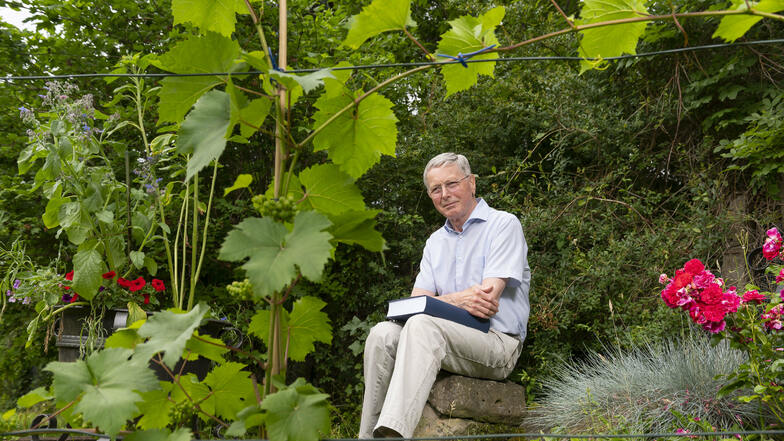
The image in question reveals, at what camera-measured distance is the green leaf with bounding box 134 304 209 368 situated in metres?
0.62

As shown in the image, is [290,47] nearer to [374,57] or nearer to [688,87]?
[374,57]

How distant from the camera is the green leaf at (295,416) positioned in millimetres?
644

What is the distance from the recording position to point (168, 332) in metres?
0.67

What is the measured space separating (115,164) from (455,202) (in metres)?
2.14

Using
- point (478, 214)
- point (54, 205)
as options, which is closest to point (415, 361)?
point (478, 214)

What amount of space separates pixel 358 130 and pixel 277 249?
0.81 ft

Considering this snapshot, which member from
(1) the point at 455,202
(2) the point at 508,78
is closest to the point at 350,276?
(1) the point at 455,202

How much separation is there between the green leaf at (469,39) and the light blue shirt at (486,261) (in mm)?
1617

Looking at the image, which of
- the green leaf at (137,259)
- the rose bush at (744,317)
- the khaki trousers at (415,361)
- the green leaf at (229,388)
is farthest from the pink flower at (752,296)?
the green leaf at (137,259)

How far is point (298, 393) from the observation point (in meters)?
0.68

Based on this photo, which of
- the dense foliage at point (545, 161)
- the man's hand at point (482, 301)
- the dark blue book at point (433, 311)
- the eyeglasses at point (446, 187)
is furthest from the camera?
the dense foliage at point (545, 161)

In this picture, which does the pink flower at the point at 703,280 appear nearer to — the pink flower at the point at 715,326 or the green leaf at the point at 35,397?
the pink flower at the point at 715,326

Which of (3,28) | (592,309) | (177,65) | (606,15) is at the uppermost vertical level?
(3,28)

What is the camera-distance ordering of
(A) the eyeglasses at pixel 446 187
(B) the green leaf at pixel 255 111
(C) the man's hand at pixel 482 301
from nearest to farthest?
(B) the green leaf at pixel 255 111, (C) the man's hand at pixel 482 301, (A) the eyeglasses at pixel 446 187
